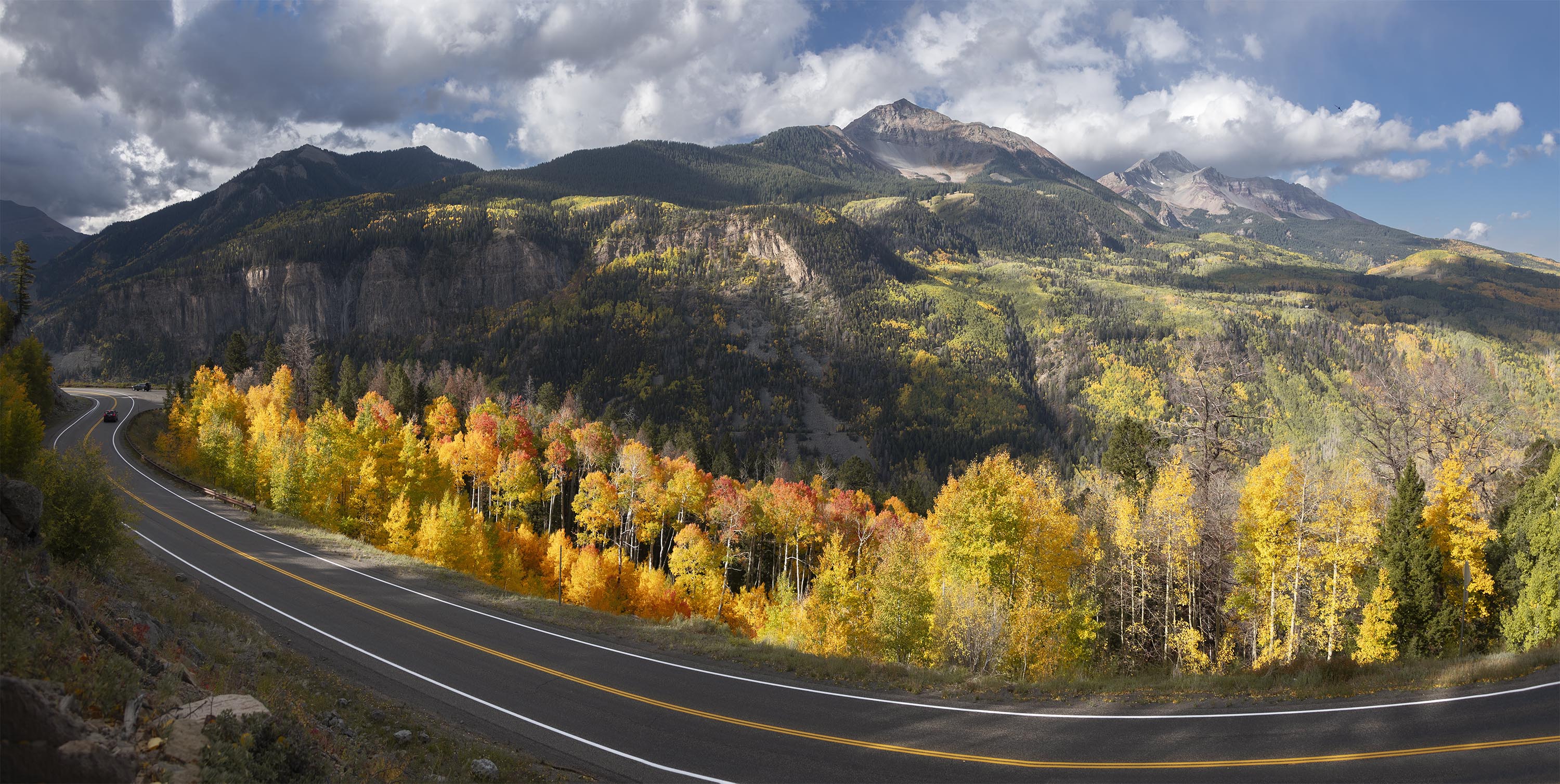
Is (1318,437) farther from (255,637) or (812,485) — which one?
(255,637)

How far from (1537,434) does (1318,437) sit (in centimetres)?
17835

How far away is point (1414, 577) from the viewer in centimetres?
3052

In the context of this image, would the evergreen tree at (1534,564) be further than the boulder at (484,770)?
Yes

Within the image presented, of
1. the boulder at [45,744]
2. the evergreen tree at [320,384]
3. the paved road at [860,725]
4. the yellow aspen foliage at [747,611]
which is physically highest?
the evergreen tree at [320,384]

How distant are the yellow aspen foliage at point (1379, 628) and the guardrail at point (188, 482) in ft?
207

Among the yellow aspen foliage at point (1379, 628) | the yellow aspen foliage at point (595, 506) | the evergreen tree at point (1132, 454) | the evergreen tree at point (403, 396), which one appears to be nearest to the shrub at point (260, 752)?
the yellow aspen foliage at point (1379, 628)

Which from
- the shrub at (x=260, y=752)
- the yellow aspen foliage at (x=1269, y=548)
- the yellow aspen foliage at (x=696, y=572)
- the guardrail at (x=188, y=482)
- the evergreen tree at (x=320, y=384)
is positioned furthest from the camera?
the evergreen tree at (x=320, y=384)

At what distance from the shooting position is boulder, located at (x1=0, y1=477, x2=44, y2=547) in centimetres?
1606

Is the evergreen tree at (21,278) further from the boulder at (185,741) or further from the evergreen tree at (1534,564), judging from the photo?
the evergreen tree at (1534,564)

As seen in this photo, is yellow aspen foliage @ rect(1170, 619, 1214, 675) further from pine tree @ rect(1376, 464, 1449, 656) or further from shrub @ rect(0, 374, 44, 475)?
shrub @ rect(0, 374, 44, 475)

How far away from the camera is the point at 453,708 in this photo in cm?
1816

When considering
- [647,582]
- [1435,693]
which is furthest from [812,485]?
[1435,693]

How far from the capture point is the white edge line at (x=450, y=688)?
14.7 metres

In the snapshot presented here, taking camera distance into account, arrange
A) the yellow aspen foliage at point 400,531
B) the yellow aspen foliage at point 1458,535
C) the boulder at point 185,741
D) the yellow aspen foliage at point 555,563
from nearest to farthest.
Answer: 1. the boulder at point 185,741
2. the yellow aspen foliage at point 1458,535
3. the yellow aspen foliage at point 400,531
4. the yellow aspen foliage at point 555,563
